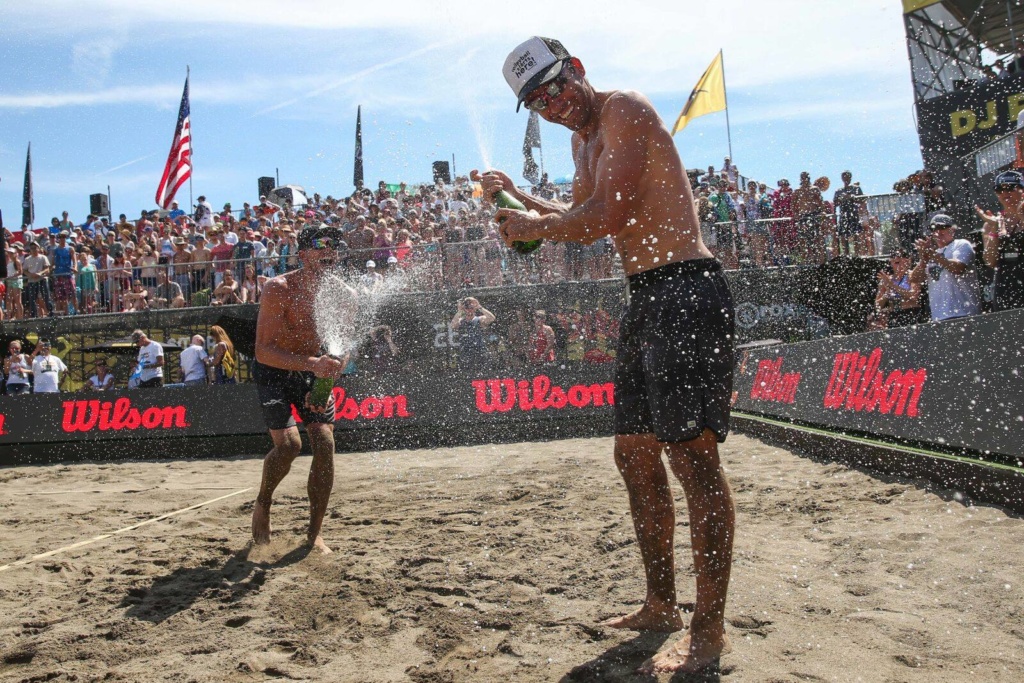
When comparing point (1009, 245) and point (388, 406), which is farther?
point (388, 406)

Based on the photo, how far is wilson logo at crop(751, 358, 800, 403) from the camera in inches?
329

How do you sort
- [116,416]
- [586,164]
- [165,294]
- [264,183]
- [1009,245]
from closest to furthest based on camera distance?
[586,164], [1009,245], [116,416], [165,294], [264,183]

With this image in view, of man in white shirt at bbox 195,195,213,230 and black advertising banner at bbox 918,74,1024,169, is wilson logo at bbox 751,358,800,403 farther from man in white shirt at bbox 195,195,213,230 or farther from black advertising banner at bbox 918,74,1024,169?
man in white shirt at bbox 195,195,213,230

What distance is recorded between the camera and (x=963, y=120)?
1356 centimetres

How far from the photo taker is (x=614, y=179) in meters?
3.08

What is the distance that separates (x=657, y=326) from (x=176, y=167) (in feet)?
65.5

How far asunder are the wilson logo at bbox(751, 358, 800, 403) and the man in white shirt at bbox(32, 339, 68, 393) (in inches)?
455

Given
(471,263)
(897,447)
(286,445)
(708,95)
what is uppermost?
(708,95)

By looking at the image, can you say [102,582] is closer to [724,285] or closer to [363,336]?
[724,285]

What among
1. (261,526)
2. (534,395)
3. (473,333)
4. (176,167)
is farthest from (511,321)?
(176,167)

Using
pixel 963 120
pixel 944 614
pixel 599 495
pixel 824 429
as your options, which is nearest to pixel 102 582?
pixel 599 495

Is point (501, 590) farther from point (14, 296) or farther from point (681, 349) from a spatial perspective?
point (14, 296)

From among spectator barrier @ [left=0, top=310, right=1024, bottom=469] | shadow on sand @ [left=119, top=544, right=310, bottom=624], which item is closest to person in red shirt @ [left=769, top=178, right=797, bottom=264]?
spectator barrier @ [left=0, top=310, right=1024, bottom=469]

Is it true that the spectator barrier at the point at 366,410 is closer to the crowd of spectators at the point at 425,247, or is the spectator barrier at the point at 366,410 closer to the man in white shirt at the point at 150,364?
the man in white shirt at the point at 150,364
